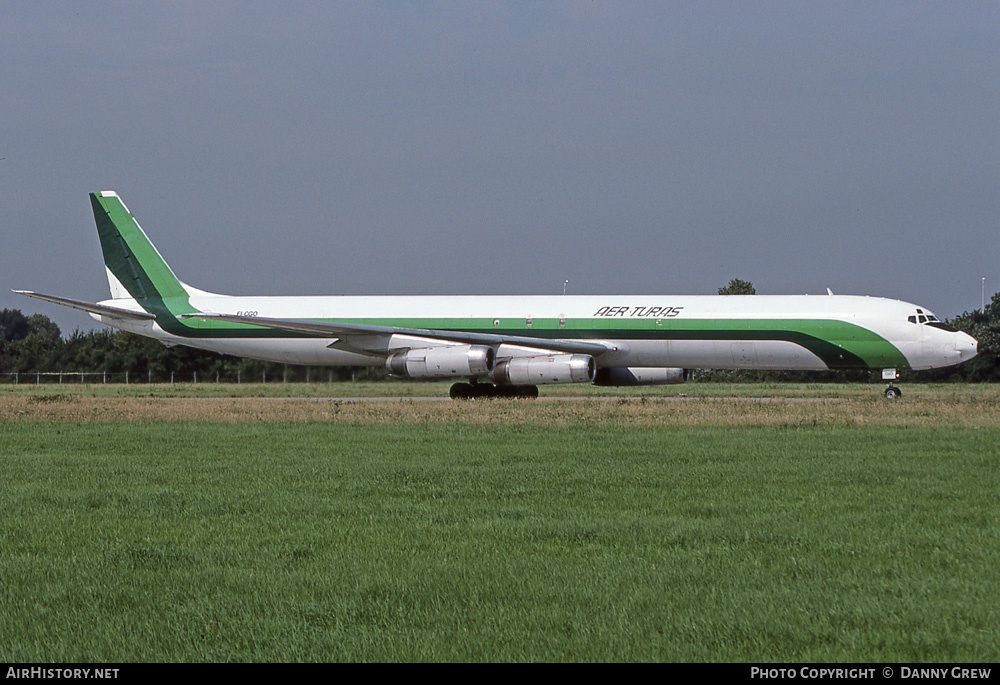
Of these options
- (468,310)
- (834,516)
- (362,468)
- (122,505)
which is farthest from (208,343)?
(834,516)

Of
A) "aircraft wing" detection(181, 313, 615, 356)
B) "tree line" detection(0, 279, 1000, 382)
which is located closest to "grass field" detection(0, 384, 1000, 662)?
"aircraft wing" detection(181, 313, 615, 356)

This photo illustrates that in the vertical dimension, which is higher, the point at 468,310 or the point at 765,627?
the point at 468,310

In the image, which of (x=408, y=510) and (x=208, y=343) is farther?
(x=208, y=343)

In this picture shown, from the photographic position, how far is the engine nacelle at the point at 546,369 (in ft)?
104

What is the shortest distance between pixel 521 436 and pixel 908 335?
1694 cm

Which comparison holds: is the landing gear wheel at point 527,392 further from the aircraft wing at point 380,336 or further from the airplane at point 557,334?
the aircraft wing at point 380,336

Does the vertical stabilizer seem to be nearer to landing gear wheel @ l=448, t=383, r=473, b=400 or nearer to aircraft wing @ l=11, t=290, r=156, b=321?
aircraft wing @ l=11, t=290, r=156, b=321

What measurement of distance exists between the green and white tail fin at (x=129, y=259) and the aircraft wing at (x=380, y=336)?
2854 millimetres

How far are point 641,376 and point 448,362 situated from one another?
21.3ft

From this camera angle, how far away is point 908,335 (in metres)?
→ 32.4

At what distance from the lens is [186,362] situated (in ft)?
203

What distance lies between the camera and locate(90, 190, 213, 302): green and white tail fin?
40375 mm

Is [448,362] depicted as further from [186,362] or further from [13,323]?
[13,323]
